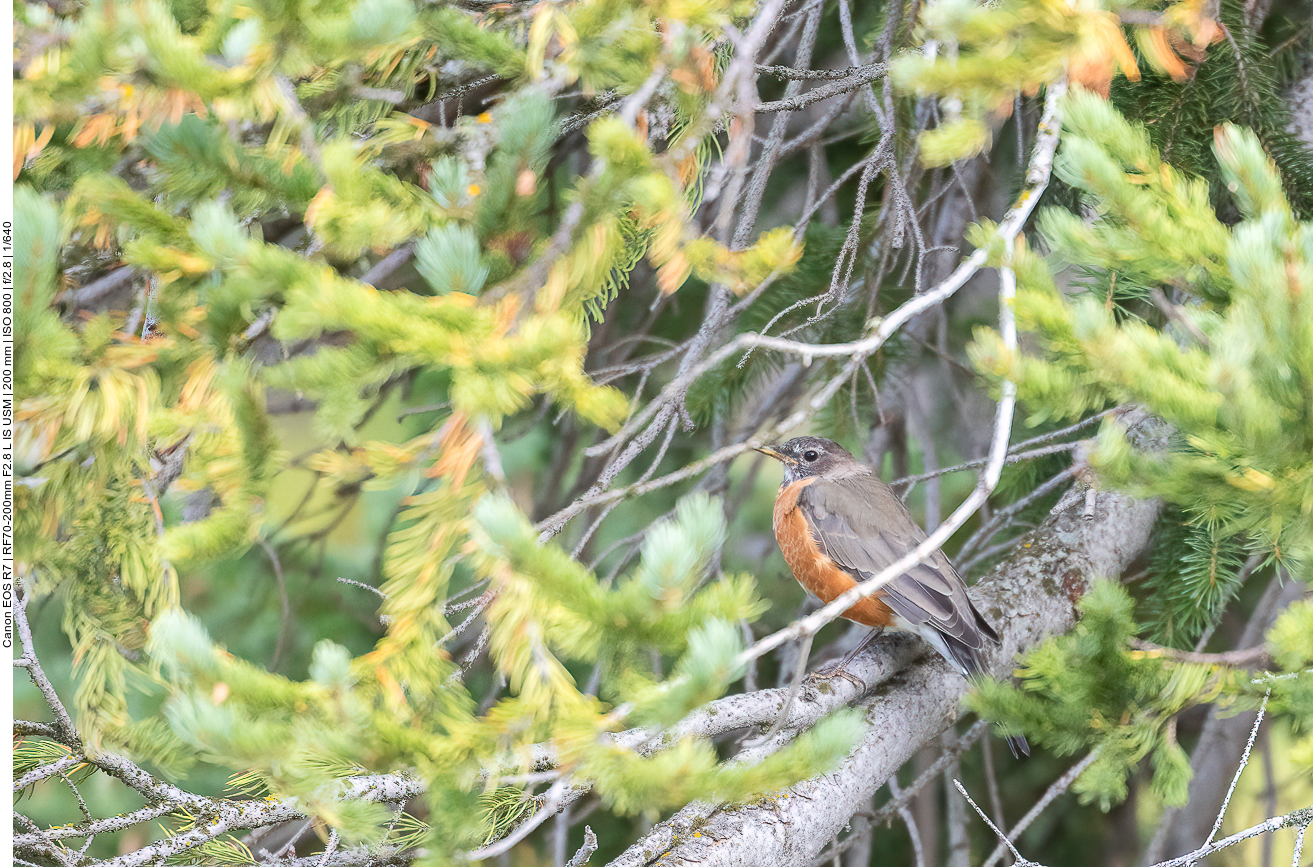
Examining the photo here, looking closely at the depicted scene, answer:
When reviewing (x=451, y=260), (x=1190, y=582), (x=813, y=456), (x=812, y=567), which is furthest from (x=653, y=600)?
(x=813, y=456)

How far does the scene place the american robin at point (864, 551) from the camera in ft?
7.91

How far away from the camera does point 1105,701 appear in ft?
5.35

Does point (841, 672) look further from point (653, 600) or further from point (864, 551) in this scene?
point (653, 600)

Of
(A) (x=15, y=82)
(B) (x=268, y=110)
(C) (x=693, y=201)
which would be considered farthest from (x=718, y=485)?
(A) (x=15, y=82)

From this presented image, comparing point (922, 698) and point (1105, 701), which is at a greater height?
point (1105, 701)

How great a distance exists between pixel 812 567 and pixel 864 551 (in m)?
0.16

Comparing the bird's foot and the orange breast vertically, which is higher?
the bird's foot

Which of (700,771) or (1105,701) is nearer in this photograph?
(700,771)

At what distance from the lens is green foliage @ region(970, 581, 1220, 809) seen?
1.57m

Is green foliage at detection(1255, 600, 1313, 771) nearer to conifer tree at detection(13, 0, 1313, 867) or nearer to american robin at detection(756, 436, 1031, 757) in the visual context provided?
conifer tree at detection(13, 0, 1313, 867)

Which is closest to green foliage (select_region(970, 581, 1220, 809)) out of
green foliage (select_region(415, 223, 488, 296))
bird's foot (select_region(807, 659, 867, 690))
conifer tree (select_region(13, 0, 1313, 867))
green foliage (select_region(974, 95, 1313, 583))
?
conifer tree (select_region(13, 0, 1313, 867))

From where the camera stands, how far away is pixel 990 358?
120 centimetres

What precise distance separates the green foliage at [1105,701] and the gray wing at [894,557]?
0.68 m

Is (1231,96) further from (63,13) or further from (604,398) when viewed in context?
(63,13)
